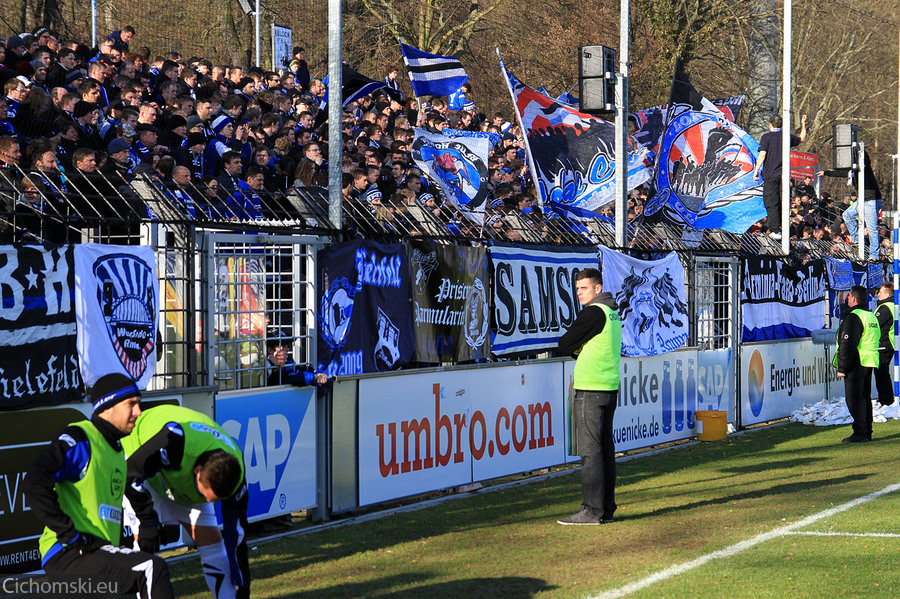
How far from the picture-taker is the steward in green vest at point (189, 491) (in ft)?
18.7

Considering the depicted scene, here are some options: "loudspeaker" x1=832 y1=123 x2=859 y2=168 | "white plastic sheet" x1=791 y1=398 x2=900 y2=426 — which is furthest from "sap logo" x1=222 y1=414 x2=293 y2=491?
"loudspeaker" x1=832 y1=123 x2=859 y2=168

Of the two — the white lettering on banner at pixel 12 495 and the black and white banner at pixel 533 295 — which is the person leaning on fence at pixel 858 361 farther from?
the white lettering on banner at pixel 12 495

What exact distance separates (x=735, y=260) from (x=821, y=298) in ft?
14.1

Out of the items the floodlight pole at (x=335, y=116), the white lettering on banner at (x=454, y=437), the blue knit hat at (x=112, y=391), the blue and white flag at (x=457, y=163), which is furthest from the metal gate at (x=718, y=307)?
the blue knit hat at (x=112, y=391)

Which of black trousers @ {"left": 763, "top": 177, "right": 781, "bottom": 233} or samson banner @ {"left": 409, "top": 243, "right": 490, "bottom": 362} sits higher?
black trousers @ {"left": 763, "top": 177, "right": 781, "bottom": 233}

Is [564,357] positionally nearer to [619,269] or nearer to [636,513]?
[619,269]

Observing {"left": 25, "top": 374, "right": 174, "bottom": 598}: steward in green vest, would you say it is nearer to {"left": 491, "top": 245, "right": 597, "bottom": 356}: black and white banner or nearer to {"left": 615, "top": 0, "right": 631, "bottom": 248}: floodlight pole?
{"left": 491, "top": 245, "right": 597, "bottom": 356}: black and white banner

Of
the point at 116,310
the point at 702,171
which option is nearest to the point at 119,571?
the point at 116,310

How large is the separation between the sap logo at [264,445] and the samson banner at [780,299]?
32.8 feet

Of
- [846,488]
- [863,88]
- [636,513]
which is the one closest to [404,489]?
[636,513]

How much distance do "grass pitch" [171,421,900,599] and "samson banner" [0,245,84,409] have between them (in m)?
1.55

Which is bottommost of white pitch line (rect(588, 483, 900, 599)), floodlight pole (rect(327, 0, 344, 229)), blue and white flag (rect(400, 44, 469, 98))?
white pitch line (rect(588, 483, 900, 599))

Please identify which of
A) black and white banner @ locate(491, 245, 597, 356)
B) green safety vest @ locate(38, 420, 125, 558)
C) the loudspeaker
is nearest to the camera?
green safety vest @ locate(38, 420, 125, 558)

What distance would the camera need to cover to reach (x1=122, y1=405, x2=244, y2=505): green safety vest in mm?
5738
